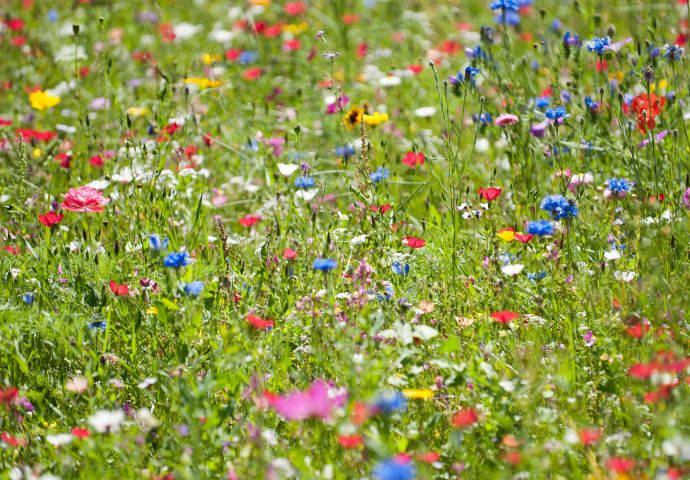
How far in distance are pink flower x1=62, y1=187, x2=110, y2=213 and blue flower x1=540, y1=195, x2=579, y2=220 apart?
1.47m

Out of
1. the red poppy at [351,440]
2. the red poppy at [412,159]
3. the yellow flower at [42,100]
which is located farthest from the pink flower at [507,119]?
the yellow flower at [42,100]

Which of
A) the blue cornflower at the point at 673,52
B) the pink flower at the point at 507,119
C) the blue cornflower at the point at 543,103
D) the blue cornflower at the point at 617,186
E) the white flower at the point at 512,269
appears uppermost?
the blue cornflower at the point at 673,52

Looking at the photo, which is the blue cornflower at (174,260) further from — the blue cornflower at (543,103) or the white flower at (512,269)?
the blue cornflower at (543,103)

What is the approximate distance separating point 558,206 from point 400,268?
0.53m

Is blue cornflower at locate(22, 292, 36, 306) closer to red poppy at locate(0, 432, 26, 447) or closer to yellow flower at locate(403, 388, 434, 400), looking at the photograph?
red poppy at locate(0, 432, 26, 447)

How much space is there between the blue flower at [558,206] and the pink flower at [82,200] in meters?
1.47

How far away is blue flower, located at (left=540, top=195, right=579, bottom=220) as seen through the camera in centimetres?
202

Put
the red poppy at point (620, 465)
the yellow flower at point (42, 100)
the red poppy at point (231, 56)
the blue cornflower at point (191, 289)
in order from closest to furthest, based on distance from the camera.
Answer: the red poppy at point (620, 465), the blue cornflower at point (191, 289), the yellow flower at point (42, 100), the red poppy at point (231, 56)

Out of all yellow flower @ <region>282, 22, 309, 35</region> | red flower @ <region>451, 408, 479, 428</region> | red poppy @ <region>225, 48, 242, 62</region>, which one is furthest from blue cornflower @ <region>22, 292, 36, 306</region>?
yellow flower @ <region>282, 22, 309, 35</region>

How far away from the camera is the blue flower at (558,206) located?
2.02 m

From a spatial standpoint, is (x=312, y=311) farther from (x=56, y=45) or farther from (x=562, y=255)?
(x=56, y=45)

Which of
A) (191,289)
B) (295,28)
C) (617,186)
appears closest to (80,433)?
(191,289)

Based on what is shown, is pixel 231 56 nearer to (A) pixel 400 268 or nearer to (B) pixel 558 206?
(A) pixel 400 268

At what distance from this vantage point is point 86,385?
5.49ft
